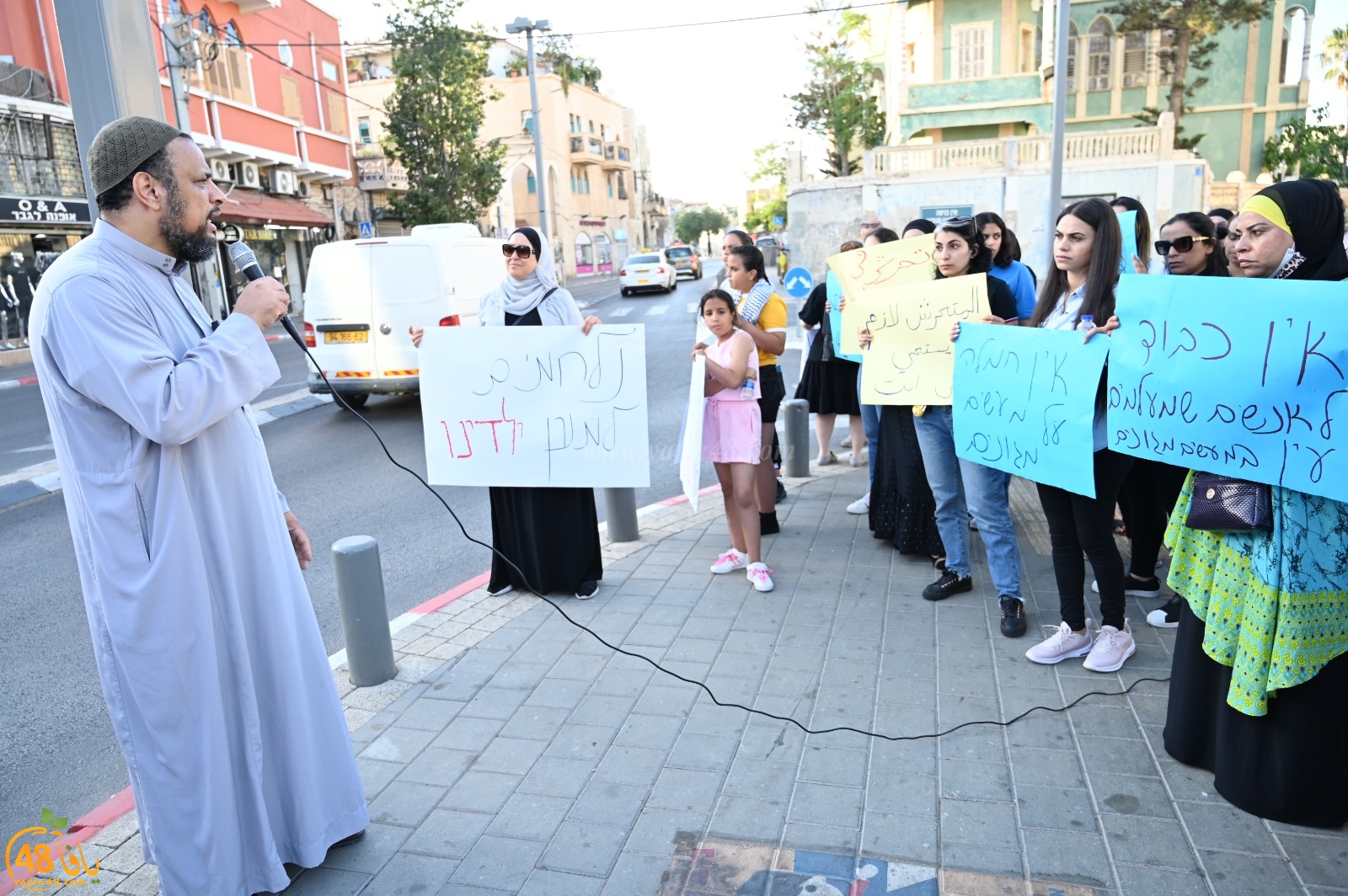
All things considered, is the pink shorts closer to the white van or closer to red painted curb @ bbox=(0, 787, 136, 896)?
red painted curb @ bbox=(0, 787, 136, 896)

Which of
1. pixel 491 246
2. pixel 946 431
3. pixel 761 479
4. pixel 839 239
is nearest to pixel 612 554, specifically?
pixel 761 479

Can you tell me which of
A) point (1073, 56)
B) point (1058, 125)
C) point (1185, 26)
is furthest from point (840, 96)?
point (1058, 125)

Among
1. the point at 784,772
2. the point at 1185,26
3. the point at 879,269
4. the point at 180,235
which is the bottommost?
the point at 784,772

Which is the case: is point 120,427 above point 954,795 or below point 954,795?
above

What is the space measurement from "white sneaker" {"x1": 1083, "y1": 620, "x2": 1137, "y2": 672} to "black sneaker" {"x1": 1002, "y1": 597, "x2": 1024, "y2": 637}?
1.25 feet

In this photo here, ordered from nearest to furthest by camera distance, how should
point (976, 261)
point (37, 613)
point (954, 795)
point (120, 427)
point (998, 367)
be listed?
point (120, 427) < point (954, 795) < point (998, 367) < point (976, 261) < point (37, 613)

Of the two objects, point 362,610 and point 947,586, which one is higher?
point 362,610

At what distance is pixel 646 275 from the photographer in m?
33.9

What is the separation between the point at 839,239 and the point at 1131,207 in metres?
25.0

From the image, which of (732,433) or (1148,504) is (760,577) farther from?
(1148,504)

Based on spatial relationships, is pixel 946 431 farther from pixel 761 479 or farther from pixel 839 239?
pixel 839 239

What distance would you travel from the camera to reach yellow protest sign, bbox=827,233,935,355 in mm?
5414

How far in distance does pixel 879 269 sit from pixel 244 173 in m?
28.0

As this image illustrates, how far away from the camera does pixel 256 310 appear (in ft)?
8.32
